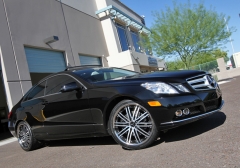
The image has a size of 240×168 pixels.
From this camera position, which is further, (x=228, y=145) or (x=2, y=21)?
(x=2, y=21)

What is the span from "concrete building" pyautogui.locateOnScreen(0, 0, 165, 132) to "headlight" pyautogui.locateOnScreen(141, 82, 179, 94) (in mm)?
7659

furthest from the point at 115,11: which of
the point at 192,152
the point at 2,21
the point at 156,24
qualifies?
the point at 192,152

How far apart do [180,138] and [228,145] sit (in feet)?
2.86

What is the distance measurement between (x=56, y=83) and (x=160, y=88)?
2.25 metres

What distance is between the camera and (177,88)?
3.71 metres

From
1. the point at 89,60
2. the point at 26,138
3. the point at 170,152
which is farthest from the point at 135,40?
the point at 170,152

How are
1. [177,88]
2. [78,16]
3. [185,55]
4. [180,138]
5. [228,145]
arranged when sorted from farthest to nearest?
[185,55]
[78,16]
[180,138]
[177,88]
[228,145]

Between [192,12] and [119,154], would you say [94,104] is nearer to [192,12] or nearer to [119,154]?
[119,154]

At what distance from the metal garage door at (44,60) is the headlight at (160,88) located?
9.05m

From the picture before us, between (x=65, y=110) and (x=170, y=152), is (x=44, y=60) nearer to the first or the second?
(x=65, y=110)

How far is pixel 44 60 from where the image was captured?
1262 cm

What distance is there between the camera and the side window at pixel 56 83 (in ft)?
15.8

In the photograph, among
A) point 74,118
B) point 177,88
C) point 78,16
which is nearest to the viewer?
point 177,88

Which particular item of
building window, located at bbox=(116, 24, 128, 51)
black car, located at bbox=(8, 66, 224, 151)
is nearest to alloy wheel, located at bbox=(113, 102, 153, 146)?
black car, located at bbox=(8, 66, 224, 151)
